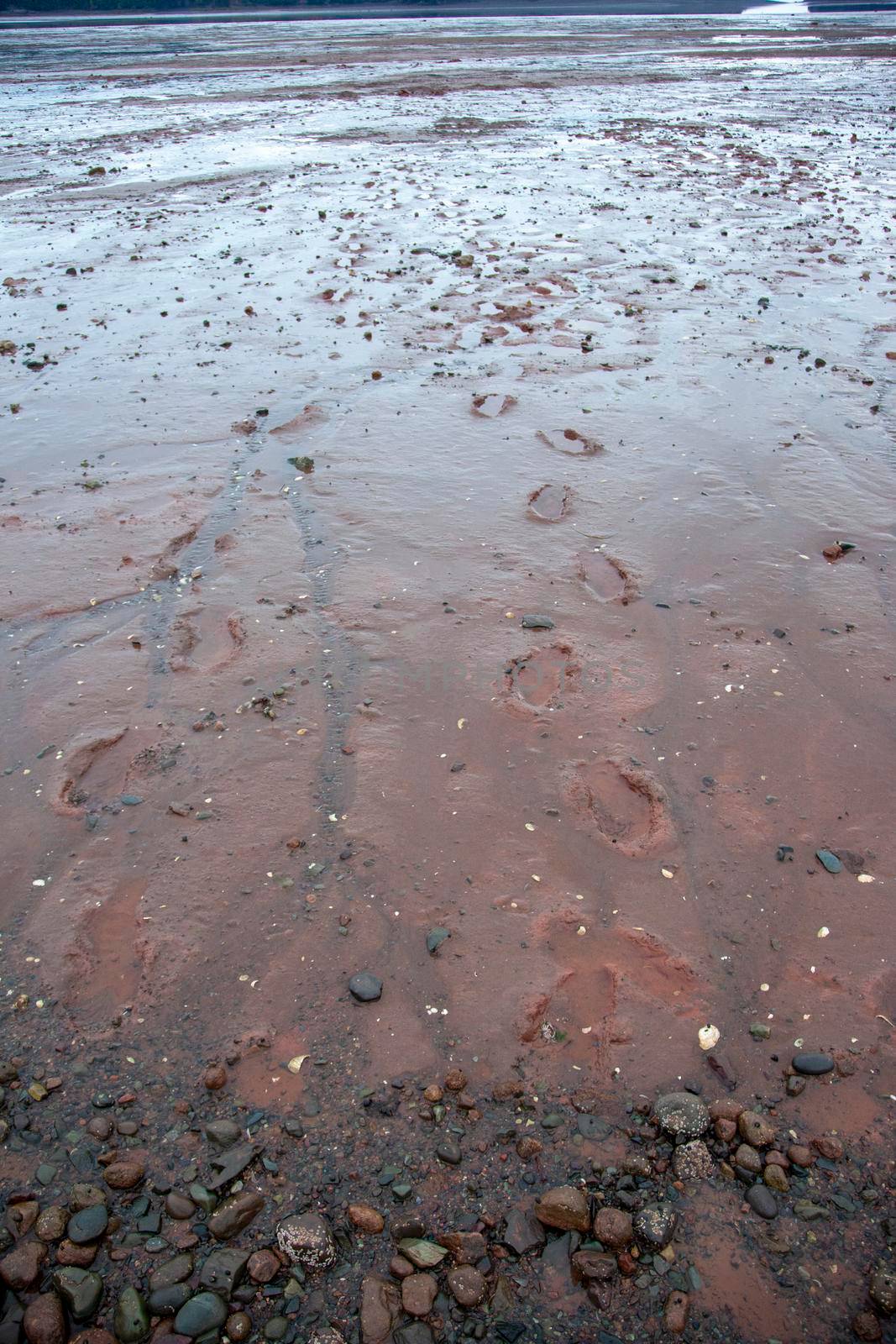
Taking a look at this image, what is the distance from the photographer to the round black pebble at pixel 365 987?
2910 mm

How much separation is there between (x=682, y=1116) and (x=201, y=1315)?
4.69 ft

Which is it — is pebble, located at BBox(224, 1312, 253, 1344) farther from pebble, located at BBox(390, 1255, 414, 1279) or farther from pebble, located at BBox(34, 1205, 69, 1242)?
pebble, located at BBox(34, 1205, 69, 1242)

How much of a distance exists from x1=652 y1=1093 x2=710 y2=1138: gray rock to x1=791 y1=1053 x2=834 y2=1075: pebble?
0.37m

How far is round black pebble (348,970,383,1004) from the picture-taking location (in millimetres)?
2910

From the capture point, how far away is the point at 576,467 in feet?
19.9

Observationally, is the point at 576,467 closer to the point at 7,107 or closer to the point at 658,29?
the point at 7,107

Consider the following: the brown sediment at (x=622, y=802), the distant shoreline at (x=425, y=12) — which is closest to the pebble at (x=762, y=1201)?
the brown sediment at (x=622, y=802)

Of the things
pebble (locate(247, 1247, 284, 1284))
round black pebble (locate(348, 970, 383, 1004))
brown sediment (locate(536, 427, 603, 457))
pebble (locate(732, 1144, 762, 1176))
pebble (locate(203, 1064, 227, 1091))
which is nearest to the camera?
pebble (locate(247, 1247, 284, 1284))

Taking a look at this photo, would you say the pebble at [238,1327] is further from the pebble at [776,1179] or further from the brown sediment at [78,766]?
the brown sediment at [78,766]

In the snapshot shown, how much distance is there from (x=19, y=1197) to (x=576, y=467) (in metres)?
5.21

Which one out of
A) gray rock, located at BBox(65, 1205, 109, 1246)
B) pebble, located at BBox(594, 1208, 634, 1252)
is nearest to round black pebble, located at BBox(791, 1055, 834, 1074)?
pebble, located at BBox(594, 1208, 634, 1252)

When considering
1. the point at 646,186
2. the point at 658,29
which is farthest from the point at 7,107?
the point at 658,29

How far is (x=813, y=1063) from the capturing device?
8.84ft

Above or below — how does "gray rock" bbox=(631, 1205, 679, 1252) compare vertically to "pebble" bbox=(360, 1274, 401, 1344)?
below
